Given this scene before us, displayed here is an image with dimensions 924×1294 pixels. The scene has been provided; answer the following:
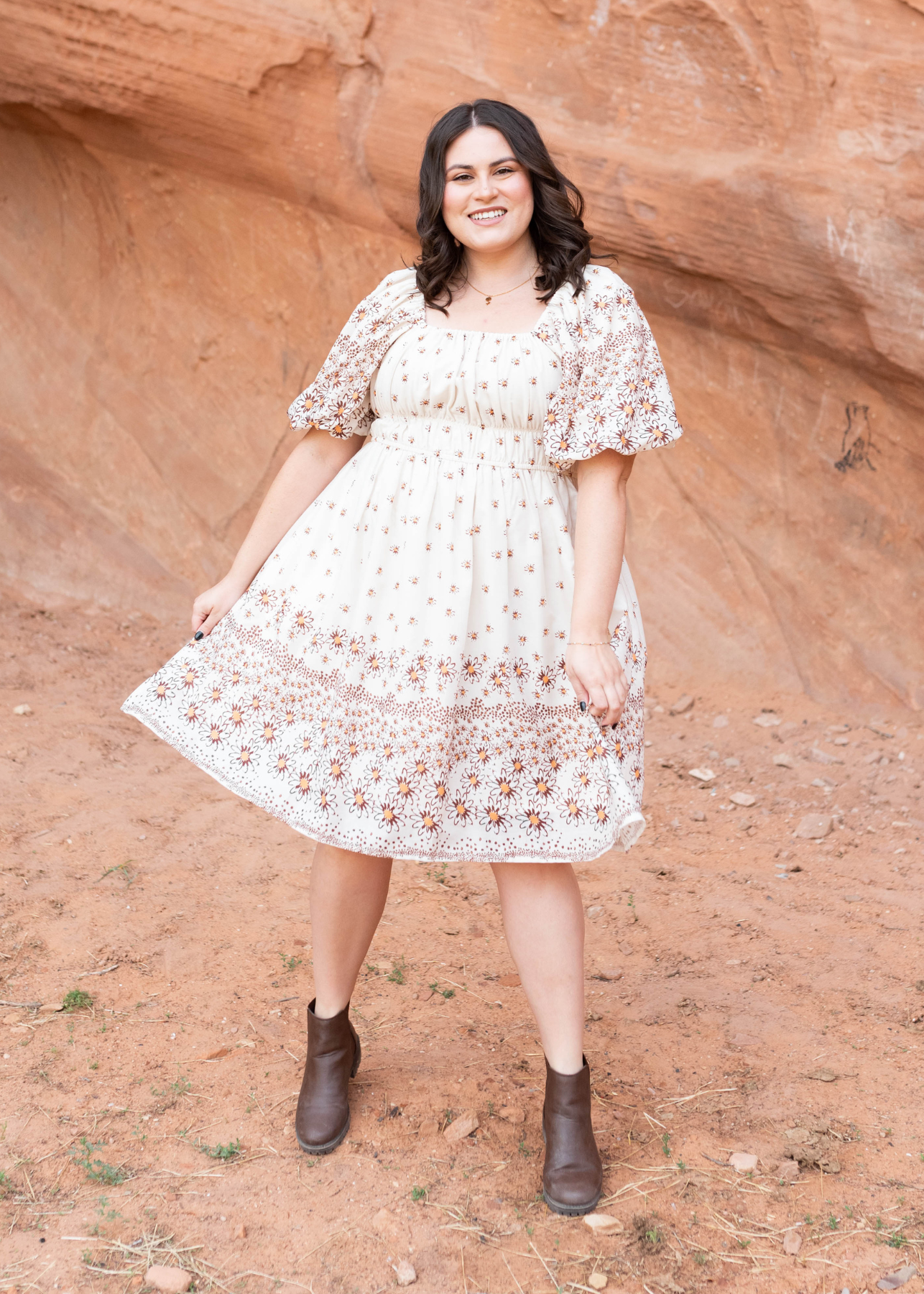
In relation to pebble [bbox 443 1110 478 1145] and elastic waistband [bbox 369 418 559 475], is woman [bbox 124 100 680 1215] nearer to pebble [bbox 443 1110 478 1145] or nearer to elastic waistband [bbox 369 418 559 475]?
elastic waistband [bbox 369 418 559 475]

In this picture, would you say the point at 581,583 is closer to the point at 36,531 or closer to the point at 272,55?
the point at 272,55

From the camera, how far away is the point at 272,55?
3.88 m

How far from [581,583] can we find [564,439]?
0.72 feet

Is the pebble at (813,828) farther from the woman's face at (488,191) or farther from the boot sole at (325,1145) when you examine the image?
the woman's face at (488,191)

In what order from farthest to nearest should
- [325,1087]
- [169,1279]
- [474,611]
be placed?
1. [325,1087]
2. [474,611]
3. [169,1279]

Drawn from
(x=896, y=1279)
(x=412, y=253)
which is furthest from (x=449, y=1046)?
(x=412, y=253)

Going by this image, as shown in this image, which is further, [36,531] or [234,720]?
[36,531]

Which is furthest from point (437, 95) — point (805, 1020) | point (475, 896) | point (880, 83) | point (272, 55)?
point (805, 1020)

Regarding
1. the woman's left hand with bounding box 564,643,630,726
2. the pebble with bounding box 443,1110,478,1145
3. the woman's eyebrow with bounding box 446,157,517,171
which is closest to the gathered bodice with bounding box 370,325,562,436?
the woman's eyebrow with bounding box 446,157,517,171

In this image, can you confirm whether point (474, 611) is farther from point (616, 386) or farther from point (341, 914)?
point (341, 914)

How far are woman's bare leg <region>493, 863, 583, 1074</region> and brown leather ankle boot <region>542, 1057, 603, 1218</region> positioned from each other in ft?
0.09

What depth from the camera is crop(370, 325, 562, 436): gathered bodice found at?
69.7 inches

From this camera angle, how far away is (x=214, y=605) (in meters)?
1.92

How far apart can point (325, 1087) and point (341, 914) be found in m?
0.31
